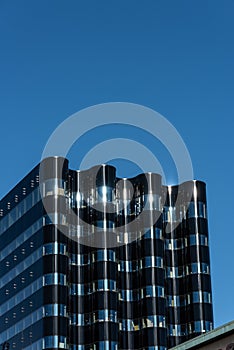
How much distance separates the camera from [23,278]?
17100 centimetres

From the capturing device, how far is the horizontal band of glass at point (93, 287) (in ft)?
547

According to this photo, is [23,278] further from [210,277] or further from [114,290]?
[210,277]

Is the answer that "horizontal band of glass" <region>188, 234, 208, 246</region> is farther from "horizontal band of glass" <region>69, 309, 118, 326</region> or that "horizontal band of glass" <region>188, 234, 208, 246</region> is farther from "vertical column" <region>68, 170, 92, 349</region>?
"horizontal band of glass" <region>69, 309, 118, 326</region>

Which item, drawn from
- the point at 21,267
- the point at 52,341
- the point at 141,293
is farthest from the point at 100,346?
the point at 21,267

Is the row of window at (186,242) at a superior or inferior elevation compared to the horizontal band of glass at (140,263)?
superior

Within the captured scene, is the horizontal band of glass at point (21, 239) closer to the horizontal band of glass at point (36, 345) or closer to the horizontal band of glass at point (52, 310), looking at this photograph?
the horizontal band of glass at point (52, 310)

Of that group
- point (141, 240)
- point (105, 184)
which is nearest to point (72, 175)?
point (105, 184)

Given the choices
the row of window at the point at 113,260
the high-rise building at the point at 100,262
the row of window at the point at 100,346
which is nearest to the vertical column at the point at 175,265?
the high-rise building at the point at 100,262

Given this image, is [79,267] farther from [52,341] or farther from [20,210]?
[20,210]

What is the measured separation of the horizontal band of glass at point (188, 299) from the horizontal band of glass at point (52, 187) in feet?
101

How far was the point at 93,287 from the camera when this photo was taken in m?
168

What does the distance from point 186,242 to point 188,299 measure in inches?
459

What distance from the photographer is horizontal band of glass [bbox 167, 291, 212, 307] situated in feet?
572

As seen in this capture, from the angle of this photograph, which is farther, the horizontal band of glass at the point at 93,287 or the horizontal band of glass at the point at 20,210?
the horizontal band of glass at the point at 20,210
